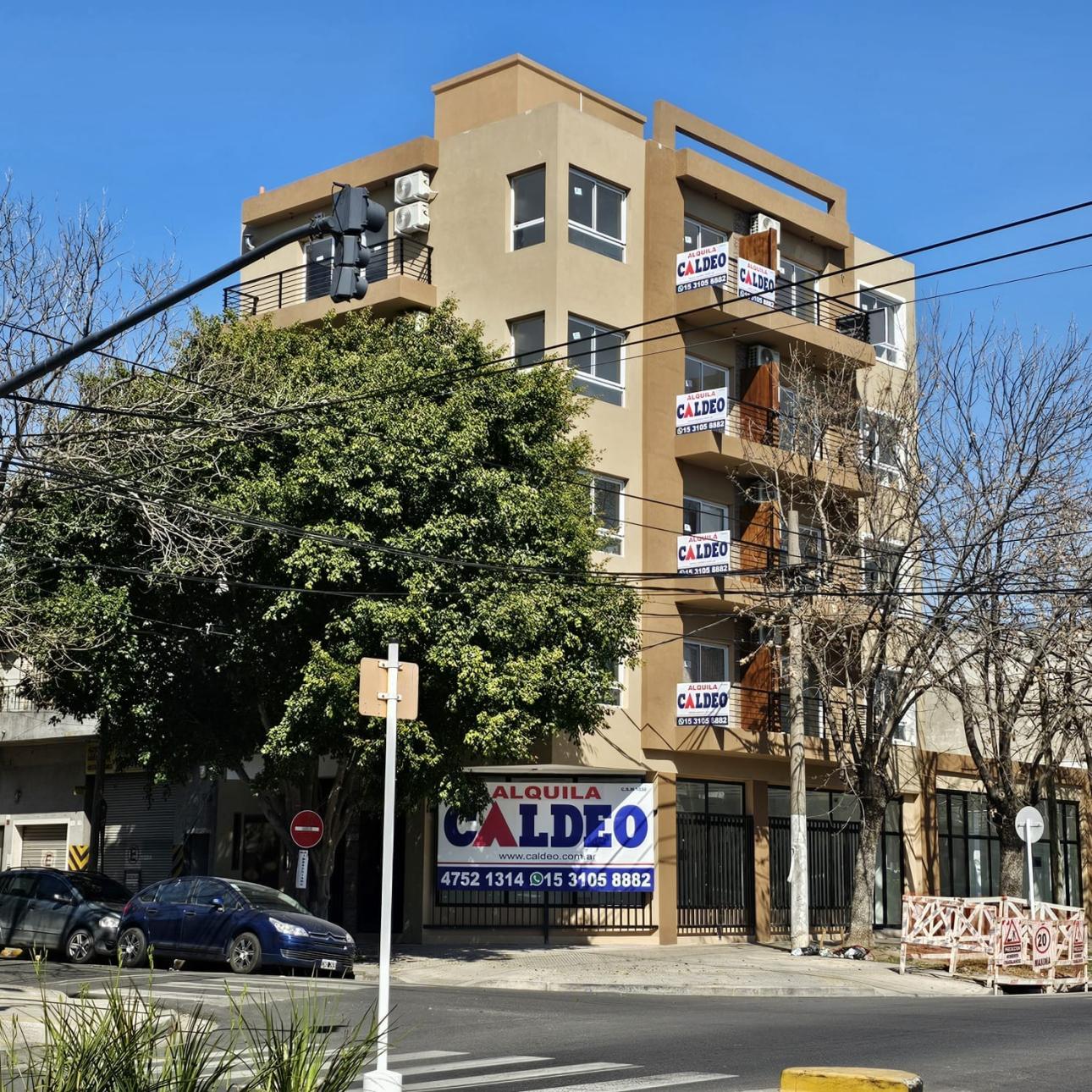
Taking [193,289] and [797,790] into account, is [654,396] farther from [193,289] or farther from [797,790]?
[193,289]

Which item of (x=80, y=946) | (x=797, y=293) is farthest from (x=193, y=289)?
(x=797, y=293)

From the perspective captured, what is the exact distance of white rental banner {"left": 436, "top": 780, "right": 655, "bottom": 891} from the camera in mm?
30516

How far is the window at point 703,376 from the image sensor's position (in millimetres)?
33500

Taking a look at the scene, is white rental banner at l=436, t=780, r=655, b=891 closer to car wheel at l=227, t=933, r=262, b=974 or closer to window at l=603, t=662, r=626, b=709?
window at l=603, t=662, r=626, b=709

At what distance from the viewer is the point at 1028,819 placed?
2667cm

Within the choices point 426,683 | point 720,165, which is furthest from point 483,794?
point 720,165

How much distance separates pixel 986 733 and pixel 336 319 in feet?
62.6

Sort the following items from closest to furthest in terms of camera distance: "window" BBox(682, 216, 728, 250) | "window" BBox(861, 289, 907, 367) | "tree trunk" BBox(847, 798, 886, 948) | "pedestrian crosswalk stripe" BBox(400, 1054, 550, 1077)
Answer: "pedestrian crosswalk stripe" BBox(400, 1054, 550, 1077)
"tree trunk" BBox(847, 798, 886, 948)
"window" BBox(682, 216, 728, 250)
"window" BBox(861, 289, 907, 367)

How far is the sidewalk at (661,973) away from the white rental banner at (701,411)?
34.5ft

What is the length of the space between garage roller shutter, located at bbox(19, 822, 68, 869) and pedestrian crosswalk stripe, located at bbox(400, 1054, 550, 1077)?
26.9m

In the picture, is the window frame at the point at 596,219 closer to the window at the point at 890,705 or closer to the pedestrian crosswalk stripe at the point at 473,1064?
the window at the point at 890,705

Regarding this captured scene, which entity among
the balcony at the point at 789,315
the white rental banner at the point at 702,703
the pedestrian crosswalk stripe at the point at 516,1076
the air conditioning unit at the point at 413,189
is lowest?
the pedestrian crosswalk stripe at the point at 516,1076

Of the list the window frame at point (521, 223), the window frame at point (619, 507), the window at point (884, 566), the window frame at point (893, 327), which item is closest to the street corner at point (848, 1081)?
the window at point (884, 566)

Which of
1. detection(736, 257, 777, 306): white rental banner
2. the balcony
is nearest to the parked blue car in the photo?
the balcony
